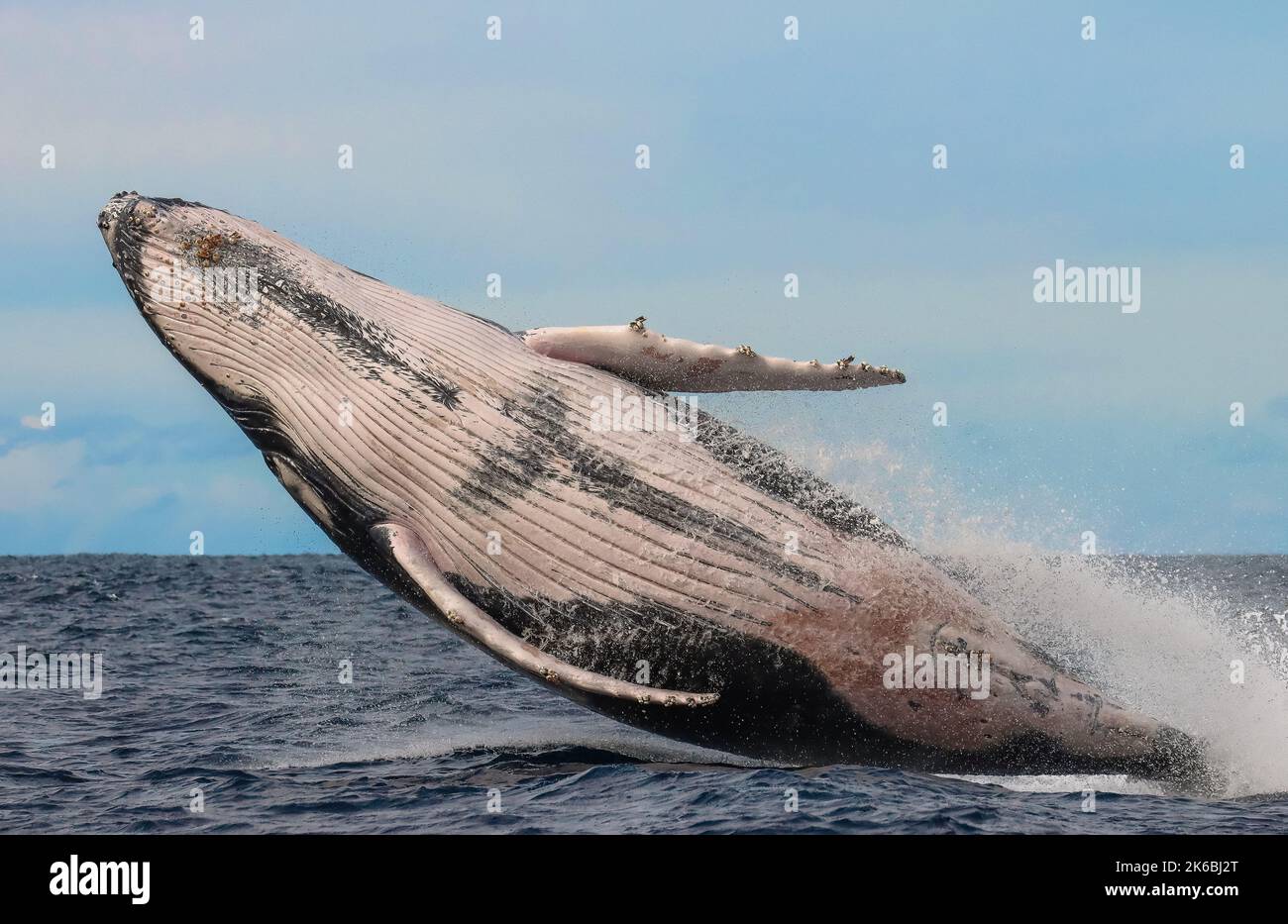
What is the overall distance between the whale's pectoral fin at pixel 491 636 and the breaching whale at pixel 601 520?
0.03 metres

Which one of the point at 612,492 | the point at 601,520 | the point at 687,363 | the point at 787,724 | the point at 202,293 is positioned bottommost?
the point at 787,724

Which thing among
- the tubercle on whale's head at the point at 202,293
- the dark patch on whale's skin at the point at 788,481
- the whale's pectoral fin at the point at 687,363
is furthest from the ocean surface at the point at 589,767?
the tubercle on whale's head at the point at 202,293

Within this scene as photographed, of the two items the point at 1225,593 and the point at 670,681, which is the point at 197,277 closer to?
the point at 670,681

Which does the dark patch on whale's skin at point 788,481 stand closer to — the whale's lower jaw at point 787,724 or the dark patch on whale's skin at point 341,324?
the whale's lower jaw at point 787,724

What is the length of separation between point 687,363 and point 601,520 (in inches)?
71.0

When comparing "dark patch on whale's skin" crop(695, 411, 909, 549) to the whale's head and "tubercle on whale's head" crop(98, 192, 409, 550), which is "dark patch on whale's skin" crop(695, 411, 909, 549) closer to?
the whale's head

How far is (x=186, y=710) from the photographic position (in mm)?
20094

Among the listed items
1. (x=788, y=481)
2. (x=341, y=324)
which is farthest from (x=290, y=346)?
(x=788, y=481)

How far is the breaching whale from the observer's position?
10992 mm

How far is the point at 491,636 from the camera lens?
34.1 feet

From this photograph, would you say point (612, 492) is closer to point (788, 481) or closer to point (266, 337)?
point (788, 481)

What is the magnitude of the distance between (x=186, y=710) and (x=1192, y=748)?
14426mm

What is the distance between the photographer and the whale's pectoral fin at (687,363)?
11742mm
